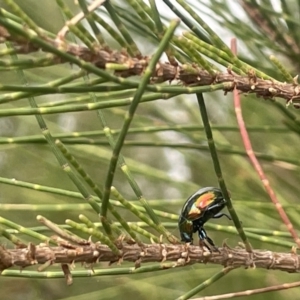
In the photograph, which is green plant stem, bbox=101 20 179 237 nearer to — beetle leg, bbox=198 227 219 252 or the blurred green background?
beetle leg, bbox=198 227 219 252

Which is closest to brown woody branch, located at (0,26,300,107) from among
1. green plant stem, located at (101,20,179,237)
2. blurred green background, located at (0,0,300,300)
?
green plant stem, located at (101,20,179,237)

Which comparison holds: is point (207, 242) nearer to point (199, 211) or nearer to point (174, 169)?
point (199, 211)

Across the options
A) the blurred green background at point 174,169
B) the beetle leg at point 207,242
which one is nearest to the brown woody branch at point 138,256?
the beetle leg at point 207,242

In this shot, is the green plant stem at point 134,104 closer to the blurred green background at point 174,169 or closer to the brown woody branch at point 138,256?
the brown woody branch at point 138,256

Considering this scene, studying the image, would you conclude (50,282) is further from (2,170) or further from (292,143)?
(292,143)

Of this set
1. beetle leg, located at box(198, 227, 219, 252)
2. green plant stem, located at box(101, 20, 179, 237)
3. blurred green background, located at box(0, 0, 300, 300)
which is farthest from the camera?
blurred green background, located at box(0, 0, 300, 300)

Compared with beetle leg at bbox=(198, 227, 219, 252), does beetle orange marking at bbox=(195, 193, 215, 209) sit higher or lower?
higher
